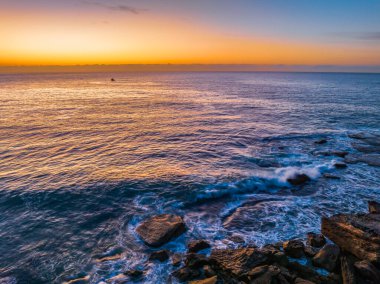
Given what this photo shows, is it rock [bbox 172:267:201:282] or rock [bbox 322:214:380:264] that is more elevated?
rock [bbox 322:214:380:264]

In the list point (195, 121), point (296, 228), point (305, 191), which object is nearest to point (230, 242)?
point (296, 228)

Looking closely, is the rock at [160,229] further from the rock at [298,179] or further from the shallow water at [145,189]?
the rock at [298,179]

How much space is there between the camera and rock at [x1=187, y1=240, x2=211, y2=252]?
524 inches

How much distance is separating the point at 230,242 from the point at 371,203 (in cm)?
1062

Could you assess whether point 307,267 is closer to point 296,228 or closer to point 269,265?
point 269,265

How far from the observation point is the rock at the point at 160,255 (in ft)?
41.8

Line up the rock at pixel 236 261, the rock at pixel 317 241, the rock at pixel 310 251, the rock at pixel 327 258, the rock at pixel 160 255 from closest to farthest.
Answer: the rock at pixel 236 261 → the rock at pixel 327 258 → the rock at pixel 310 251 → the rock at pixel 160 255 → the rock at pixel 317 241

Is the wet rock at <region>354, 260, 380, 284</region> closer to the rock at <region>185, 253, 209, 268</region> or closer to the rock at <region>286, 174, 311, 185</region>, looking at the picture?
the rock at <region>185, 253, 209, 268</region>

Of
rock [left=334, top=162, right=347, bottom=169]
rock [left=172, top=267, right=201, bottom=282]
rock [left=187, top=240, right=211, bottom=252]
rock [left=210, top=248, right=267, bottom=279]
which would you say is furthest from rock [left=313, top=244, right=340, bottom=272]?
rock [left=334, top=162, right=347, bottom=169]

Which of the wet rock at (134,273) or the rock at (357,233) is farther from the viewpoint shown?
the wet rock at (134,273)

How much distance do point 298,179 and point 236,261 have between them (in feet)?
43.2

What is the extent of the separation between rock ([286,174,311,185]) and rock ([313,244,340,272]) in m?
10.0

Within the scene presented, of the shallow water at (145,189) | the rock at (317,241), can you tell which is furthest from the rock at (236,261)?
the rock at (317,241)

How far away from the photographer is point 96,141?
33.1m
